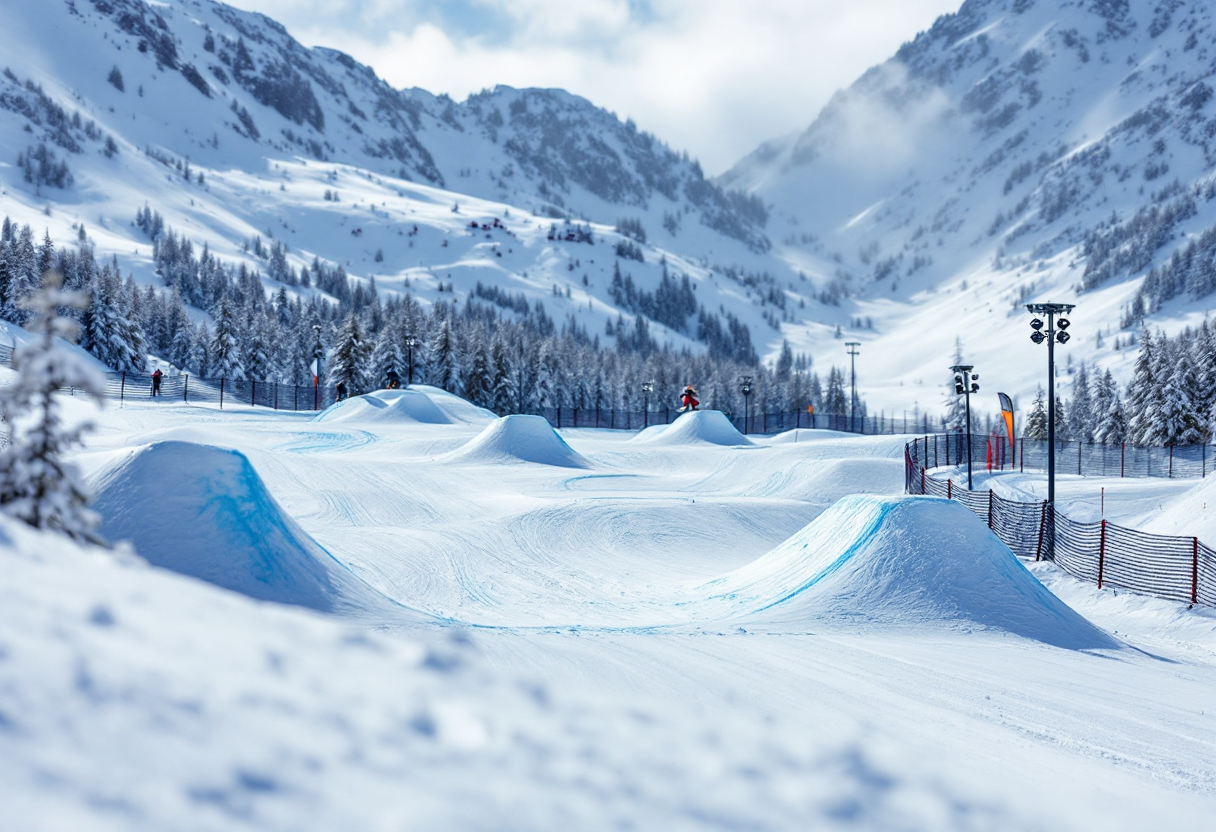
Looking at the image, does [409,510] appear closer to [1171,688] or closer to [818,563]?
[818,563]

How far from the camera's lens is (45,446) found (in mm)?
2543

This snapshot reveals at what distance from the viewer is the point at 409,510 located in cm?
1770

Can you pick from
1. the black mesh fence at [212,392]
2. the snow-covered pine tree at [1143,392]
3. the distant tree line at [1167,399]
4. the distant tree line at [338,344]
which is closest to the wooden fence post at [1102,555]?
the distant tree line at [1167,399]

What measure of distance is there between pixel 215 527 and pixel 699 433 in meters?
31.4

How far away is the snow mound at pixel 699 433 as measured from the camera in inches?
1476

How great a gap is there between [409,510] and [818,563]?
10009 mm

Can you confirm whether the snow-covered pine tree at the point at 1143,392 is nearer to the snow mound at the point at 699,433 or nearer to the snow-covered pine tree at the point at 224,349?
the snow mound at the point at 699,433

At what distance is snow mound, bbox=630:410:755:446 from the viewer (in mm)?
37500

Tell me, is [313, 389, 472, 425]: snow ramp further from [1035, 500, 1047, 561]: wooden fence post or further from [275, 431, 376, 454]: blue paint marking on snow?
[1035, 500, 1047, 561]: wooden fence post

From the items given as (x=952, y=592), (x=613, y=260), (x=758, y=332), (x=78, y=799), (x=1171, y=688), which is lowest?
(x=1171, y=688)

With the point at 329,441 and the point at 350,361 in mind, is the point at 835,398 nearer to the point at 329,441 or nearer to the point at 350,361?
the point at 350,361

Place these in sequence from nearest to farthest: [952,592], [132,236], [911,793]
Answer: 1. [911,793]
2. [952,592]
3. [132,236]

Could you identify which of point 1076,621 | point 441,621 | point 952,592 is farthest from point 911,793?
point 1076,621

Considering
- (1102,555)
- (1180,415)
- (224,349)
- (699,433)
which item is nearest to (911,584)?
(1102,555)
